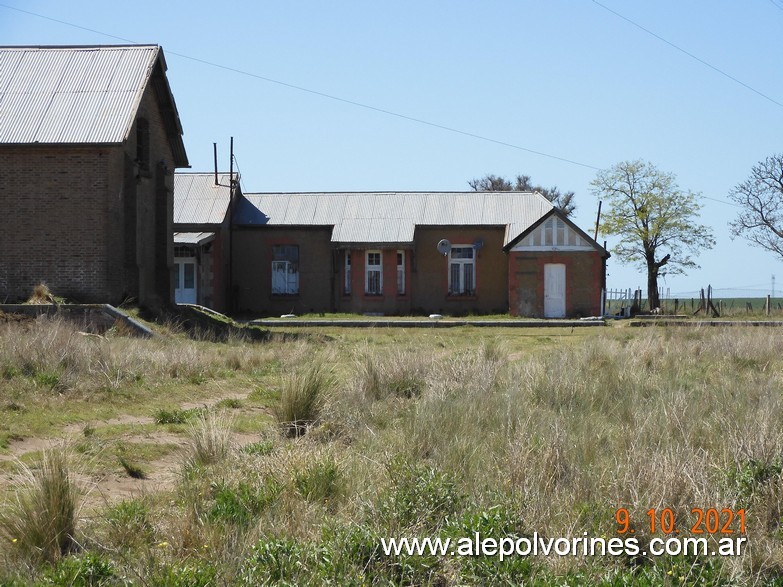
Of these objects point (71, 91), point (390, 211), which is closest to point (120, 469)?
point (71, 91)

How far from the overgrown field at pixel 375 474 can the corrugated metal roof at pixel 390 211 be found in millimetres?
28552

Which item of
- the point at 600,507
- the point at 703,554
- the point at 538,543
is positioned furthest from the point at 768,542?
the point at 538,543

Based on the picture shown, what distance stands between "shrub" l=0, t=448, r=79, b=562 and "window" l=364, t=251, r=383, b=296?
34.5 m

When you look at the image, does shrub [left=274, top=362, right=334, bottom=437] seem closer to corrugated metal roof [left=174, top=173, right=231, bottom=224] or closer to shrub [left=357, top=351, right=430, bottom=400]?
shrub [left=357, top=351, right=430, bottom=400]

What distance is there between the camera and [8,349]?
12344 millimetres

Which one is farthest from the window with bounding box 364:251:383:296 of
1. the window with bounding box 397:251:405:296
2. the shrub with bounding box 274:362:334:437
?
the shrub with bounding box 274:362:334:437

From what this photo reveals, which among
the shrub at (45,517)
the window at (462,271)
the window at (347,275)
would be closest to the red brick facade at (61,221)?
the window at (347,275)

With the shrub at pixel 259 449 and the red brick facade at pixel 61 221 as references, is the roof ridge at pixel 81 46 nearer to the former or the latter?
the red brick facade at pixel 61 221

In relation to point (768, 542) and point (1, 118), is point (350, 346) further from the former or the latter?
point (768, 542)

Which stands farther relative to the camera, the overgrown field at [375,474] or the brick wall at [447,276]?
the brick wall at [447,276]

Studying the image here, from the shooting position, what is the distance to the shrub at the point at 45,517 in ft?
17.7

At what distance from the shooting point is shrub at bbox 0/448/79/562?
5406 mm

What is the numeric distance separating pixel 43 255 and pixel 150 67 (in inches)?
229

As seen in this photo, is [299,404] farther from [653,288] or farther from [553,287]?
[653,288]
